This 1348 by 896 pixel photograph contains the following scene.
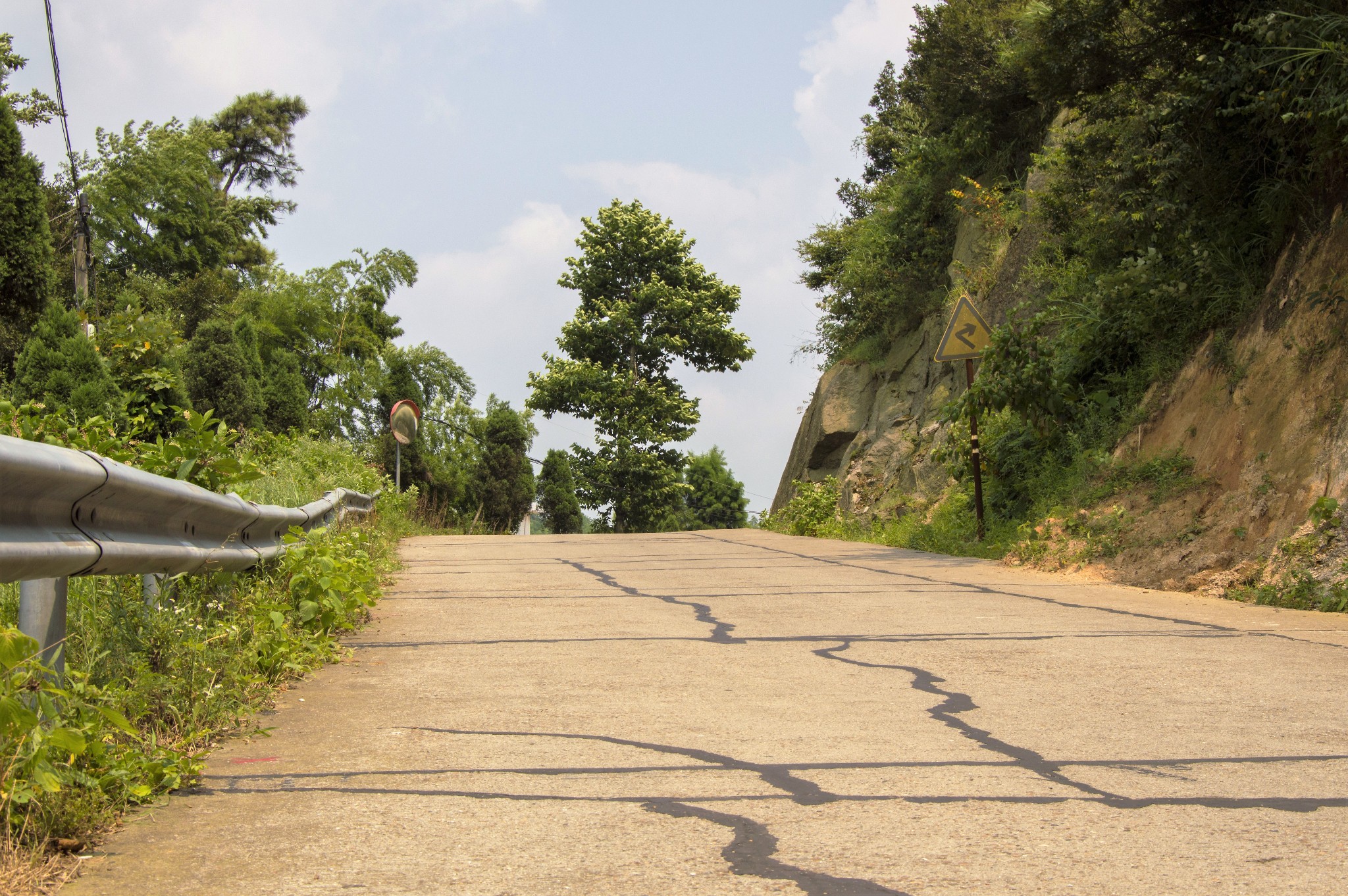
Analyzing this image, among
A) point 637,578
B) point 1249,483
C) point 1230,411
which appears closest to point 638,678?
point 637,578

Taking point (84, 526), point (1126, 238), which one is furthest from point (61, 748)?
point (1126, 238)

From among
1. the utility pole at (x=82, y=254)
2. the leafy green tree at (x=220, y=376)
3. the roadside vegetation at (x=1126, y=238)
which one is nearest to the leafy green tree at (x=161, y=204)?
the utility pole at (x=82, y=254)

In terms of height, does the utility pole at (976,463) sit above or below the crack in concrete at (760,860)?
above

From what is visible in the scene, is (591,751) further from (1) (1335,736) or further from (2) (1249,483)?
(2) (1249,483)

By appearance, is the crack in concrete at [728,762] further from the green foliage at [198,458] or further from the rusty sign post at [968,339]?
the rusty sign post at [968,339]

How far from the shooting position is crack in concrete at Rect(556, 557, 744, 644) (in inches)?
269

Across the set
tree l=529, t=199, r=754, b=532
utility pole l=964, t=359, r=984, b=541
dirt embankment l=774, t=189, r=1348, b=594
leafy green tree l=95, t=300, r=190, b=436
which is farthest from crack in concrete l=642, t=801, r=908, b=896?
tree l=529, t=199, r=754, b=532

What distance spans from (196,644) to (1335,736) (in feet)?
13.8

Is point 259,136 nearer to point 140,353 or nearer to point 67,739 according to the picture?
point 140,353

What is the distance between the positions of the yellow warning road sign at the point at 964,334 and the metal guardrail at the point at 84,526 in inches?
458

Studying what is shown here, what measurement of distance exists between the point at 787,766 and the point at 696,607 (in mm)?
4561

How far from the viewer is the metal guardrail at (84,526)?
2924mm

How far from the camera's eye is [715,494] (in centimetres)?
10481

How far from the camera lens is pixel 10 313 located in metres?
23.5
